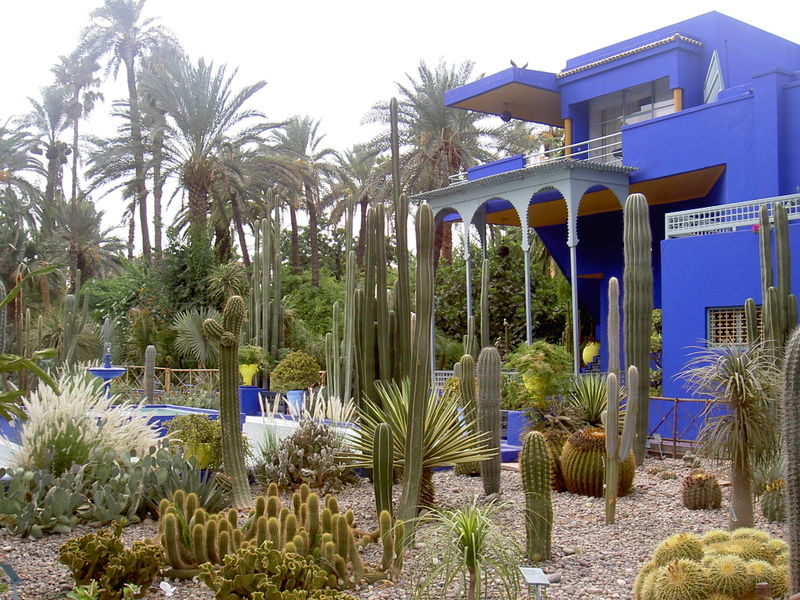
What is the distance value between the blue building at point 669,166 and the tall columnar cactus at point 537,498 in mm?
7018

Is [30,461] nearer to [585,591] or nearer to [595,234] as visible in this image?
[585,591]

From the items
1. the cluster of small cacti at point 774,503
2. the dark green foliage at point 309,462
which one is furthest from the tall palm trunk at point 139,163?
the cluster of small cacti at point 774,503

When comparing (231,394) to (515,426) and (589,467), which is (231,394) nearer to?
(589,467)

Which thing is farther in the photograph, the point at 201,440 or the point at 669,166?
the point at 669,166

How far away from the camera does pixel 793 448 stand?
4.44m

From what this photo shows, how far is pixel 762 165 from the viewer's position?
587 inches

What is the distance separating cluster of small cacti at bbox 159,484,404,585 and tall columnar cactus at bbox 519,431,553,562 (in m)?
1.00

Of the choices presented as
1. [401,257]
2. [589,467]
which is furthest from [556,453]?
[401,257]

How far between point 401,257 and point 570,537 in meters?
2.76

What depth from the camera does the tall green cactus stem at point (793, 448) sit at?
4.36 m

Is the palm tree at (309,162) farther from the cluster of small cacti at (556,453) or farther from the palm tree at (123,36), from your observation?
the cluster of small cacti at (556,453)

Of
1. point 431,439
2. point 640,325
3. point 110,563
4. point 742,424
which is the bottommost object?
point 110,563

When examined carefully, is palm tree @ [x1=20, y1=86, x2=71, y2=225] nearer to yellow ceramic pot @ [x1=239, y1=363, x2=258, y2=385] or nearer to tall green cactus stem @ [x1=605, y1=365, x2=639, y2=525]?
yellow ceramic pot @ [x1=239, y1=363, x2=258, y2=385]

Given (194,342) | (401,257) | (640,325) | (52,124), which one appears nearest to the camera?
(401,257)
